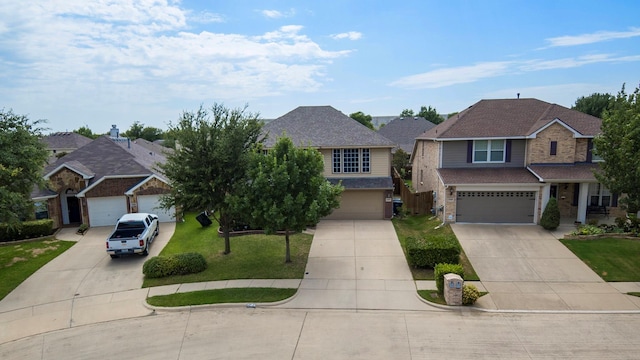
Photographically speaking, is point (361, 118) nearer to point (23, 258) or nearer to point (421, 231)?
point (421, 231)

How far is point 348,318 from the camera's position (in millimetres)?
12203

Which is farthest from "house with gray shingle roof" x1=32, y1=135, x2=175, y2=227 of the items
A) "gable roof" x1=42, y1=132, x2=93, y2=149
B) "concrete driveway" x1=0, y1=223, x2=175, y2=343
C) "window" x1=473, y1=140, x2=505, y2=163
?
"gable roof" x1=42, y1=132, x2=93, y2=149

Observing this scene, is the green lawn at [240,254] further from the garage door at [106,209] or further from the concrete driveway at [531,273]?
the concrete driveway at [531,273]

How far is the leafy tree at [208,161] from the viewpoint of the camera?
16.5m

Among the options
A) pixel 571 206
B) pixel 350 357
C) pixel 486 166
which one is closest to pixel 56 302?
pixel 350 357

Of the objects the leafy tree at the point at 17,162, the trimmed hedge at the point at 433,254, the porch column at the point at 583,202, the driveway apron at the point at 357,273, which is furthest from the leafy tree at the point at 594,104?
the leafy tree at the point at 17,162

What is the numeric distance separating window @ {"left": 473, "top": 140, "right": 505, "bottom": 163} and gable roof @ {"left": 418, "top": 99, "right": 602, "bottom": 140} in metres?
0.54

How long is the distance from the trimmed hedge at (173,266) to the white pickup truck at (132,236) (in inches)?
93.7

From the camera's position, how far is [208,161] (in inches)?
655

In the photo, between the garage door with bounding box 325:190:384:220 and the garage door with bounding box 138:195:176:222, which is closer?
the garage door with bounding box 325:190:384:220

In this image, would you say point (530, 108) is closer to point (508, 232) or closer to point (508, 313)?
point (508, 232)

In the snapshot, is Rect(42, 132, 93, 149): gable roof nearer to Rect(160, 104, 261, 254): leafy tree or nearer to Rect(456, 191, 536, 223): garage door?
Rect(160, 104, 261, 254): leafy tree

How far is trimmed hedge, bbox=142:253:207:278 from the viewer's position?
52.0ft

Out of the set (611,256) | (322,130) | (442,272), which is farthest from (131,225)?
(611,256)
